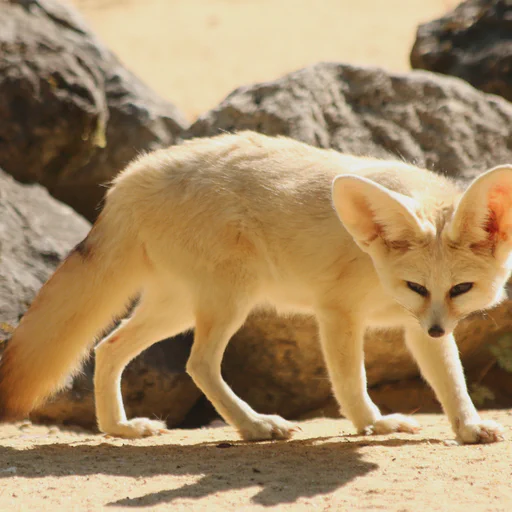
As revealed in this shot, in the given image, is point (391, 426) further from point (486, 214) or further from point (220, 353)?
point (486, 214)

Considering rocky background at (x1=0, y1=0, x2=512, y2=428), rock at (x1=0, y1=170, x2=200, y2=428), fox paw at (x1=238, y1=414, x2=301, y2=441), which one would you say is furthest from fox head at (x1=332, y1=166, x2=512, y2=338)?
rock at (x1=0, y1=170, x2=200, y2=428)

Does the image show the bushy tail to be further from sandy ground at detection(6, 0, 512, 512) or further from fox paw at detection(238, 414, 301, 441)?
fox paw at detection(238, 414, 301, 441)

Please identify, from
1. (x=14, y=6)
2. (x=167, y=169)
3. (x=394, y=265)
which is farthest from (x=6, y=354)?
(x=14, y=6)

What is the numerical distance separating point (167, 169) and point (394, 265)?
1434 millimetres

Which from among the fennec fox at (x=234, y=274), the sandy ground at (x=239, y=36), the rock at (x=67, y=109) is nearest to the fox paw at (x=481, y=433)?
the fennec fox at (x=234, y=274)

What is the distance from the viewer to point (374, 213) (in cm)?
393

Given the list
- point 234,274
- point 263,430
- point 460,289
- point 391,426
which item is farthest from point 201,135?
point 460,289

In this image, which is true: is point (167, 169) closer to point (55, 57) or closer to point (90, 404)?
point (90, 404)

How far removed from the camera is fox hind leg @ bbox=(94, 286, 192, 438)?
15.9 feet

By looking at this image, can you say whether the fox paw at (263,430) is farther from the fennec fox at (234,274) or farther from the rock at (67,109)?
the rock at (67,109)

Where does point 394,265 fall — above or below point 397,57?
below

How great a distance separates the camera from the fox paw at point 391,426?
175 inches

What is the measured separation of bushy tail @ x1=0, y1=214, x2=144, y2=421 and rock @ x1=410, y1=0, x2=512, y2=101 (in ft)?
15.4

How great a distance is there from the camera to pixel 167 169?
4.73 m
